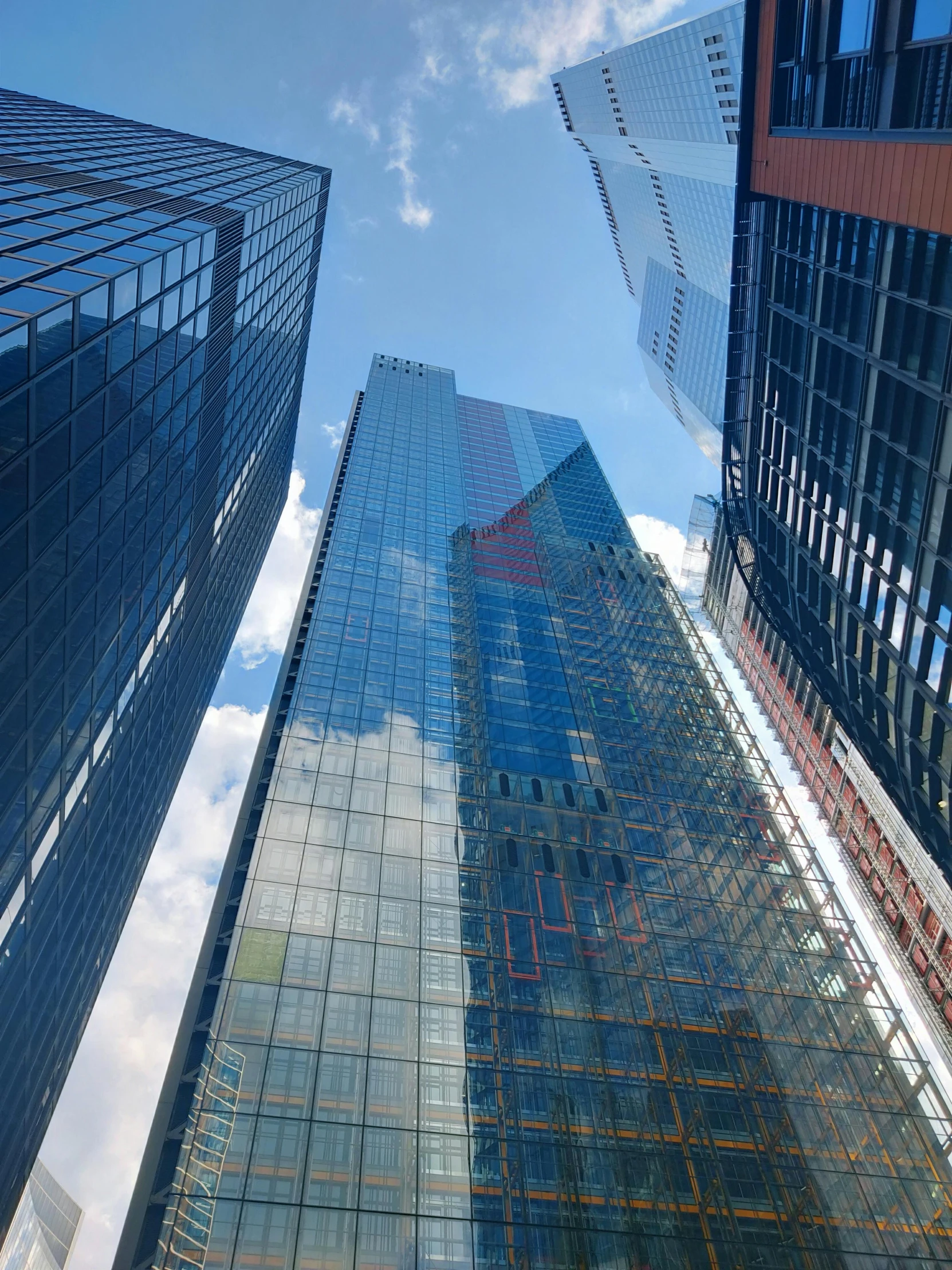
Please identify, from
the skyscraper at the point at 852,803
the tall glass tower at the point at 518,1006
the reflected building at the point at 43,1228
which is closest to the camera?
the tall glass tower at the point at 518,1006

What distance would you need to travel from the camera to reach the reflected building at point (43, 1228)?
11920cm

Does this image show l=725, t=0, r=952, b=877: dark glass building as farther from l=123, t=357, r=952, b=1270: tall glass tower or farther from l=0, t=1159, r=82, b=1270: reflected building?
l=0, t=1159, r=82, b=1270: reflected building

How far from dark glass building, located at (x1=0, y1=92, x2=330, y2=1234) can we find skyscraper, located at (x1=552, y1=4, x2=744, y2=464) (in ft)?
159

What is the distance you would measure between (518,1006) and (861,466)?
22871mm

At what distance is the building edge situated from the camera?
2183cm

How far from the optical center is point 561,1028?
1182 inches

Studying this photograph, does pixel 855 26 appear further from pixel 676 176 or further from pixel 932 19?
pixel 676 176

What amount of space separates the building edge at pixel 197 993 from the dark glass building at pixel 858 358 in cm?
2479

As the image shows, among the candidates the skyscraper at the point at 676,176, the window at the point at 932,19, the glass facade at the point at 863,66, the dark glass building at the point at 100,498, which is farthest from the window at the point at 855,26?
the skyscraper at the point at 676,176

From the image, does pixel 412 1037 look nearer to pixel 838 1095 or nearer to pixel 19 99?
pixel 838 1095

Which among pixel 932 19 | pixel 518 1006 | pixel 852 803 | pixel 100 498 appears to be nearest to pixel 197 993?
pixel 518 1006

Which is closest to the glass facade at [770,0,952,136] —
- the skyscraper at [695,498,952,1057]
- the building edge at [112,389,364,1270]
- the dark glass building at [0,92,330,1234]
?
the dark glass building at [0,92,330,1234]

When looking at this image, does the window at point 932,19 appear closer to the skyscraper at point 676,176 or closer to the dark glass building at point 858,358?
the dark glass building at point 858,358

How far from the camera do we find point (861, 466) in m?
24.3
